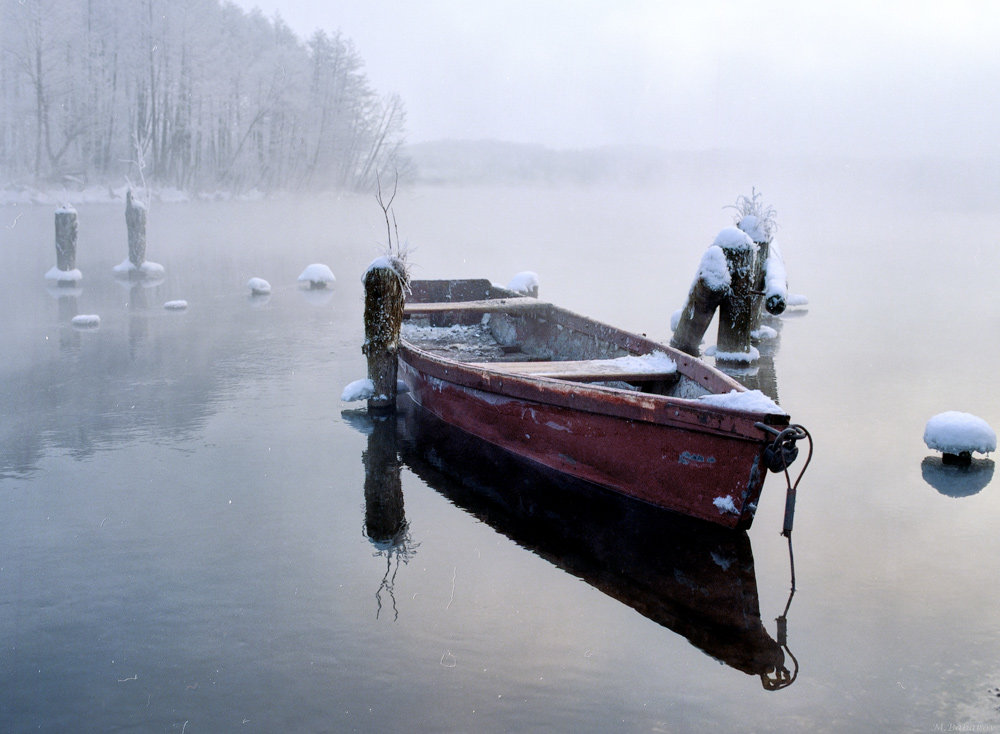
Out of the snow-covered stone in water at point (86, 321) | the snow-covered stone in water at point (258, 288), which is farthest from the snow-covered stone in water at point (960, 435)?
the snow-covered stone in water at point (258, 288)

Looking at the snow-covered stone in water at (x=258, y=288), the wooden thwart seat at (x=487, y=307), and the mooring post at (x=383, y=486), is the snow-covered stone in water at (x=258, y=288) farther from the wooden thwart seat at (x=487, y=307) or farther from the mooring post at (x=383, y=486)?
the mooring post at (x=383, y=486)

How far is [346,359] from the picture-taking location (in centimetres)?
1302

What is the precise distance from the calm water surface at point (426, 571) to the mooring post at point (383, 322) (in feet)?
1.43

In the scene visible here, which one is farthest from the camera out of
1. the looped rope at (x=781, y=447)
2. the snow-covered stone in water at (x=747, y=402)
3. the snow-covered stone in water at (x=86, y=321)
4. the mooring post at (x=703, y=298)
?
the snow-covered stone in water at (x=86, y=321)

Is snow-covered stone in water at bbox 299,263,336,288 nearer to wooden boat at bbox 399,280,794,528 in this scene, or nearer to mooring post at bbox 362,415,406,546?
wooden boat at bbox 399,280,794,528

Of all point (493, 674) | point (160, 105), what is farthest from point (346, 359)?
point (160, 105)

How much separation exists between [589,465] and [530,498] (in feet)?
1.87

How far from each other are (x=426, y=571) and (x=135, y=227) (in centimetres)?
1734

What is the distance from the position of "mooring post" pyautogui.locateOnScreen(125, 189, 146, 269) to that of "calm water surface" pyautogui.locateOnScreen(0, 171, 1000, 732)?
749cm

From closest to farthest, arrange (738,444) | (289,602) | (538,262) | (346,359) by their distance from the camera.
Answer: (289,602) → (738,444) → (346,359) → (538,262)

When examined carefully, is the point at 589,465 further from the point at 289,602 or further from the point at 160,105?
the point at 160,105

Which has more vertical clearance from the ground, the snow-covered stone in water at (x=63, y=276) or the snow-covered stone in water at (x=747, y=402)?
the snow-covered stone in water at (x=747, y=402)

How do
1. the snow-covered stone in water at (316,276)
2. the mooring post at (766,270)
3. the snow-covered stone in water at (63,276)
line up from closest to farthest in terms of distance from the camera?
the mooring post at (766,270)
the snow-covered stone in water at (63,276)
the snow-covered stone in water at (316,276)

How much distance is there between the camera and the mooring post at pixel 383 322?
31.7 feet
